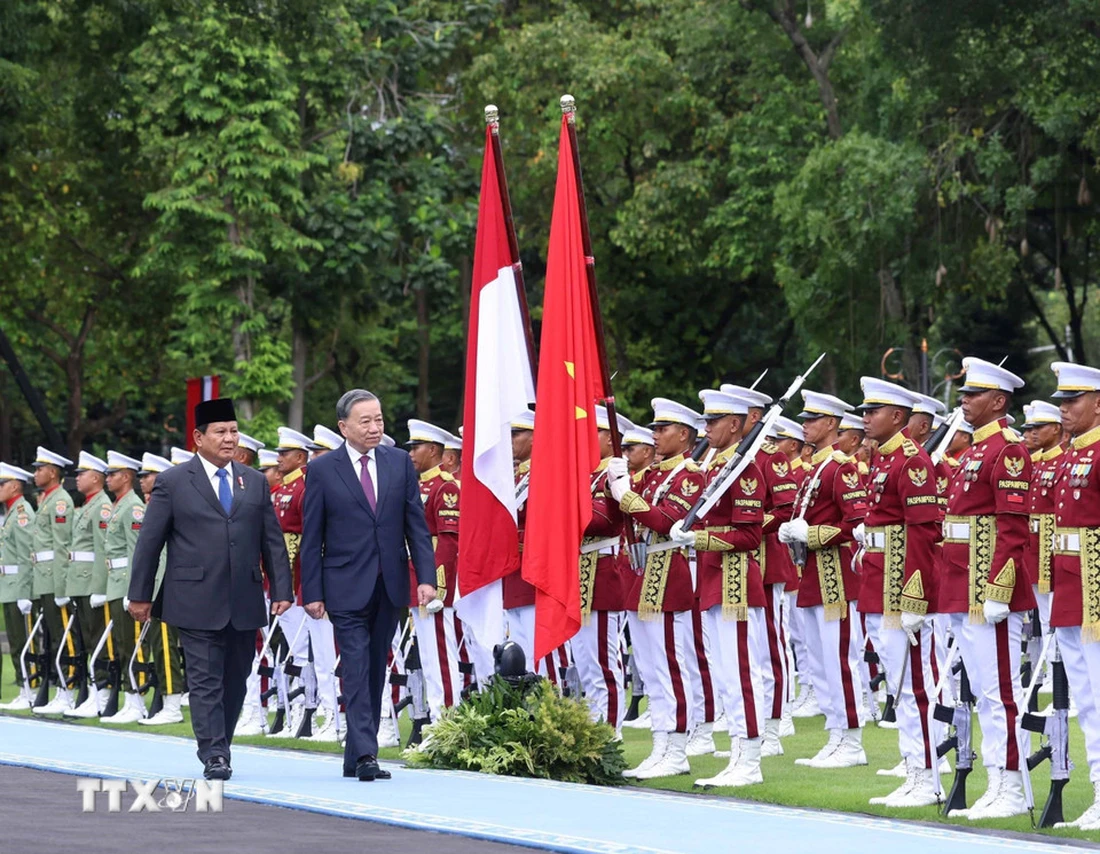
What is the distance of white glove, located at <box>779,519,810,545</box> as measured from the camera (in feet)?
43.4

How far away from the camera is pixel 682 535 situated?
1193cm

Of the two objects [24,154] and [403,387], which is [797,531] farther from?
[403,387]

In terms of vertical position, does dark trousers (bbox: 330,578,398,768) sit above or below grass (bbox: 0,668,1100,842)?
above

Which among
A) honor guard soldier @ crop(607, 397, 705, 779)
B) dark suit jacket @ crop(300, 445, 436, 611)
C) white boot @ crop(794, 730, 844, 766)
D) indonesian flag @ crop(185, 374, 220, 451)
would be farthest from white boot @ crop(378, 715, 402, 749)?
indonesian flag @ crop(185, 374, 220, 451)

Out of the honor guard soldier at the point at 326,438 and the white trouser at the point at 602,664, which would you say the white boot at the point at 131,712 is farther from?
the white trouser at the point at 602,664

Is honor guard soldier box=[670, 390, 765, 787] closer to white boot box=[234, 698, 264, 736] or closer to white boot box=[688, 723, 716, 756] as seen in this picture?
white boot box=[688, 723, 716, 756]

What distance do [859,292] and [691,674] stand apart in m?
20.3

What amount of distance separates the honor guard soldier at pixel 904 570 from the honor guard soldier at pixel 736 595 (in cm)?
70

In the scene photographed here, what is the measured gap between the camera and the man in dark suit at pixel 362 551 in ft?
37.4

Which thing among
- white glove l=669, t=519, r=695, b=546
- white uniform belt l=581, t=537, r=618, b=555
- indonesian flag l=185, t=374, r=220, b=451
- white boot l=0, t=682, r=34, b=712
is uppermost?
indonesian flag l=185, t=374, r=220, b=451

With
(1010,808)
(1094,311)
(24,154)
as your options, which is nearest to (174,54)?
(24,154)

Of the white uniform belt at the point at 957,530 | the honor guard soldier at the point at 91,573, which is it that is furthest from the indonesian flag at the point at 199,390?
the white uniform belt at the point at 957,530

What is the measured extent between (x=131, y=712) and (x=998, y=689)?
352 inches

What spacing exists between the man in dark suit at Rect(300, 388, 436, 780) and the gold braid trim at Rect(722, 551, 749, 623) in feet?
5.47
